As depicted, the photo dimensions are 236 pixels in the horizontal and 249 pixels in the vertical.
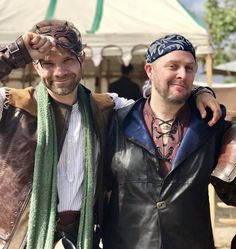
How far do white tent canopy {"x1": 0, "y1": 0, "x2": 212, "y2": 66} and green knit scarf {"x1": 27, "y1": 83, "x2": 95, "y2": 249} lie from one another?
141 inches

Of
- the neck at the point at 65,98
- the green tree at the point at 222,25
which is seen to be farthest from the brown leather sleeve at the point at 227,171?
the green tree at the point at 222,25

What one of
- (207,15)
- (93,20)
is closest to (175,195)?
(93,20)

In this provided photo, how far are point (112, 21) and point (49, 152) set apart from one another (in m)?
4.33

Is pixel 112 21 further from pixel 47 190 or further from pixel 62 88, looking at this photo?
pixel 47 190

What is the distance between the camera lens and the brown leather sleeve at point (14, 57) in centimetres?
243

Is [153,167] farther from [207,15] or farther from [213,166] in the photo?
[207,15]

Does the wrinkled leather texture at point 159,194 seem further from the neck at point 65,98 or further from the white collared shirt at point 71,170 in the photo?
the neck at point 65,98

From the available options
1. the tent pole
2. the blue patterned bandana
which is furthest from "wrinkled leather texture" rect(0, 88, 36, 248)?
the tent pole

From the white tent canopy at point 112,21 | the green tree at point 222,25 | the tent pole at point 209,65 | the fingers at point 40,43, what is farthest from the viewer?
the green tree at point 222,25

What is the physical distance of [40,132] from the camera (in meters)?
2.52

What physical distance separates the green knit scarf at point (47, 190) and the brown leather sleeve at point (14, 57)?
22 cm

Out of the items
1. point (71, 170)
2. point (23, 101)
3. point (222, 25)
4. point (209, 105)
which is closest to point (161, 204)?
point (71, 170)

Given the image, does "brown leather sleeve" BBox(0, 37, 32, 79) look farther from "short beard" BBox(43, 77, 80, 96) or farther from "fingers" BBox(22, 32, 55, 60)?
"short beard" BBox(43, 77, 80, 96)

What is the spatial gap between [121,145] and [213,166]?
1.41 ft
